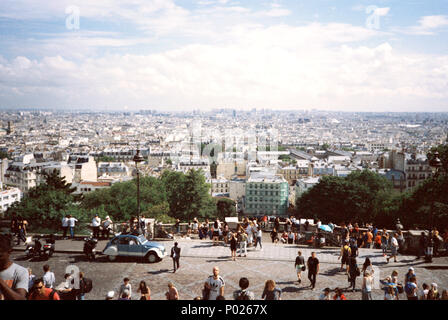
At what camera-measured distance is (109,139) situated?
577ft

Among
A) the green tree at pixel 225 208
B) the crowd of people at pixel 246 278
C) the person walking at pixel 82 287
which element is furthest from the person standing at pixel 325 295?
the green tree at pixel 225 208

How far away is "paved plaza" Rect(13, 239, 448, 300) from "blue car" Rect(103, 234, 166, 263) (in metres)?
0.19

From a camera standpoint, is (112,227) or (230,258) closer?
(230,258)

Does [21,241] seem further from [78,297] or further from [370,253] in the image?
[370,253]

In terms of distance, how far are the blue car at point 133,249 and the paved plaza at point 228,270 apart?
19cm

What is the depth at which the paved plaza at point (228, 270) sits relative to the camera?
977 centimetres

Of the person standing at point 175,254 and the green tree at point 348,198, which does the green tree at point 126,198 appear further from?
the person standing at point 175,254

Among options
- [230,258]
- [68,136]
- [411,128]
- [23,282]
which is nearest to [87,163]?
[68,136]

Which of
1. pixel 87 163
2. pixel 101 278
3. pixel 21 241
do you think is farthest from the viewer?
pixel 87 163

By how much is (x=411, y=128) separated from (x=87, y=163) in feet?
455

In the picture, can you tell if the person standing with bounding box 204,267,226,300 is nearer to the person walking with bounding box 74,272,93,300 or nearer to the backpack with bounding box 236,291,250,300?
the backpack with bounding box 236,291,250,300

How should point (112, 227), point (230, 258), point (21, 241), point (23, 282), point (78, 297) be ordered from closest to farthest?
1. point (23, 282)
2. point (78, 297)
3. point (230, 258)
4. point (21, 241)
5. point (112, 227)

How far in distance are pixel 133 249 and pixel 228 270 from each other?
2.73m
